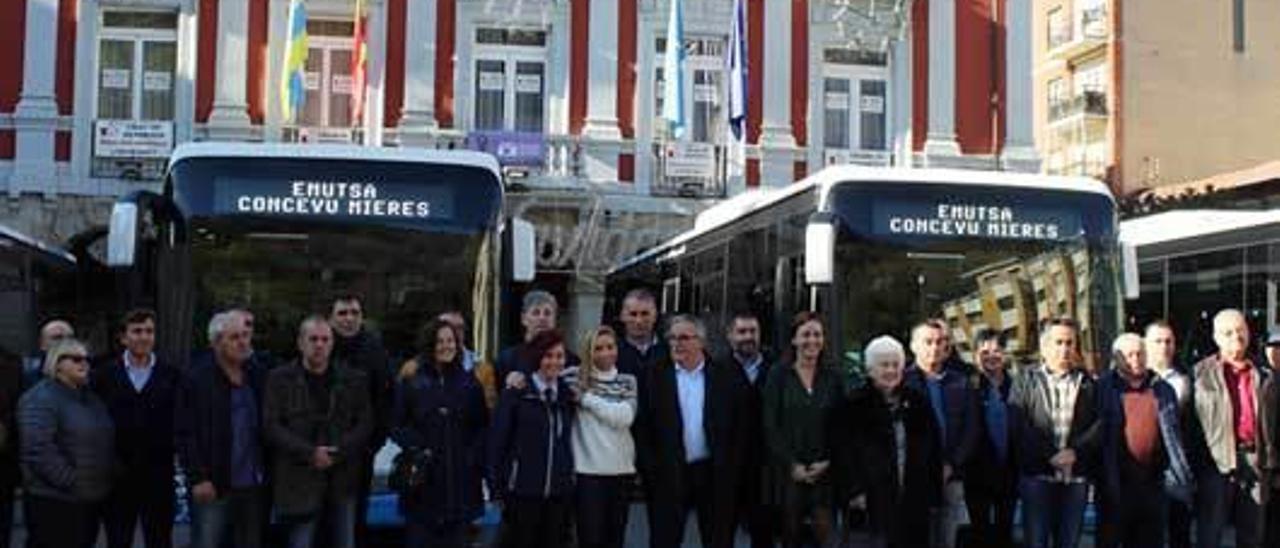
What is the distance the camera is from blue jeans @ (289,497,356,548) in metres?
8.75

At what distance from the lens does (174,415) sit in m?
8.68

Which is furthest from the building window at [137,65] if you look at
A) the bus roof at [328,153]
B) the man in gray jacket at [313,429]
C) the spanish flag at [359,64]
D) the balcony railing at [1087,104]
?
the balcony railing at [1087,104]

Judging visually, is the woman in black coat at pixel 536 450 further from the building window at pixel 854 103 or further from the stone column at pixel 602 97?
the building window at pixel 854 103

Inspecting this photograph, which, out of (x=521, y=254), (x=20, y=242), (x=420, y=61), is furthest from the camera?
(x=420, y=61)

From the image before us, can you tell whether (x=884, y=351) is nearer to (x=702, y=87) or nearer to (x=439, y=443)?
(x=439, y=443)

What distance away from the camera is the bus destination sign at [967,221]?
1203cm

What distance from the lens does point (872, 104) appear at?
1066 inches

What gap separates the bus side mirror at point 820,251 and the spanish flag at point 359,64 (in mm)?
13881

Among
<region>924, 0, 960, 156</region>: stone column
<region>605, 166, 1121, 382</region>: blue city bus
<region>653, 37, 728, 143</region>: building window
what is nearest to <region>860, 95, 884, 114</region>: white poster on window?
<region>924, 0, 960, 156</region>: stone column

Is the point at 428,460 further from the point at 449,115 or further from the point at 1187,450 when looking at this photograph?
the point at 449,115

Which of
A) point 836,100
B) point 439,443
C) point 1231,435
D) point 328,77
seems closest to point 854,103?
point 836,100

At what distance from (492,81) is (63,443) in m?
17.8

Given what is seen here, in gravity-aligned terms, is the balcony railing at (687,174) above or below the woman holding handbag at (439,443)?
above

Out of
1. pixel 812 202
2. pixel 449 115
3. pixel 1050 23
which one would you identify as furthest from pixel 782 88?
pixel 1050 23
